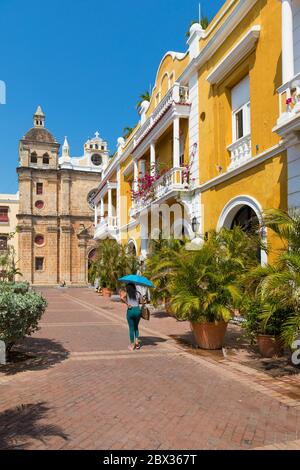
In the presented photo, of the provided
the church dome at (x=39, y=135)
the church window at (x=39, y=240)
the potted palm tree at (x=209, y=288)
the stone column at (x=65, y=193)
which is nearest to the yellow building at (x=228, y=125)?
the potted palm tree at (x=209, y=288)

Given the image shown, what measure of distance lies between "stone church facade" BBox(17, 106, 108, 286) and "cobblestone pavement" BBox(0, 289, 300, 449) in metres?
35.0

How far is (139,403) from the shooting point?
5.46 m

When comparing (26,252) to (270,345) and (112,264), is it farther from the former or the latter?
(270,345)

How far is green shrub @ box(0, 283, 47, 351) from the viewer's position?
697 centimetres

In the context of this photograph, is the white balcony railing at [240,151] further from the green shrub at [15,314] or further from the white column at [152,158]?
the green shrub at [15,314]

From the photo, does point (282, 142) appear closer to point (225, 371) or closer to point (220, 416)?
point (225, 371)

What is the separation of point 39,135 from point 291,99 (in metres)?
40.0

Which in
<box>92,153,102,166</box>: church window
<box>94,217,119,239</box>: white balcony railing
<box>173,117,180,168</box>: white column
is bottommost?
<box>94,217,119,239</box>: white balcony railing

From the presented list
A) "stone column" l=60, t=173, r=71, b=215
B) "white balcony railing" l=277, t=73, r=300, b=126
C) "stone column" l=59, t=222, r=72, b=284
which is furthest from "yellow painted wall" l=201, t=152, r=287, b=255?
"stone column" l=60, t=173, r=71, b=215

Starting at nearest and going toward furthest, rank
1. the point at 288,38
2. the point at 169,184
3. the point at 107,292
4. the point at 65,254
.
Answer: the point at 288,38 < the point at 169,184 < the point at 107,292 < the point at 65,254

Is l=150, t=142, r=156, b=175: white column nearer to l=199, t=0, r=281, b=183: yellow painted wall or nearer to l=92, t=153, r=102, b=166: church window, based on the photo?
l=199, t=0, r=281, b=183: yellow painted wall

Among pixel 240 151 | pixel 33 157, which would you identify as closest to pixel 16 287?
pixel 240 151

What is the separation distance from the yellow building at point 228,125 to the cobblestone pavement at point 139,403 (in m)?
4.01

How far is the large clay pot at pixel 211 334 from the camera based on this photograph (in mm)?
8836
